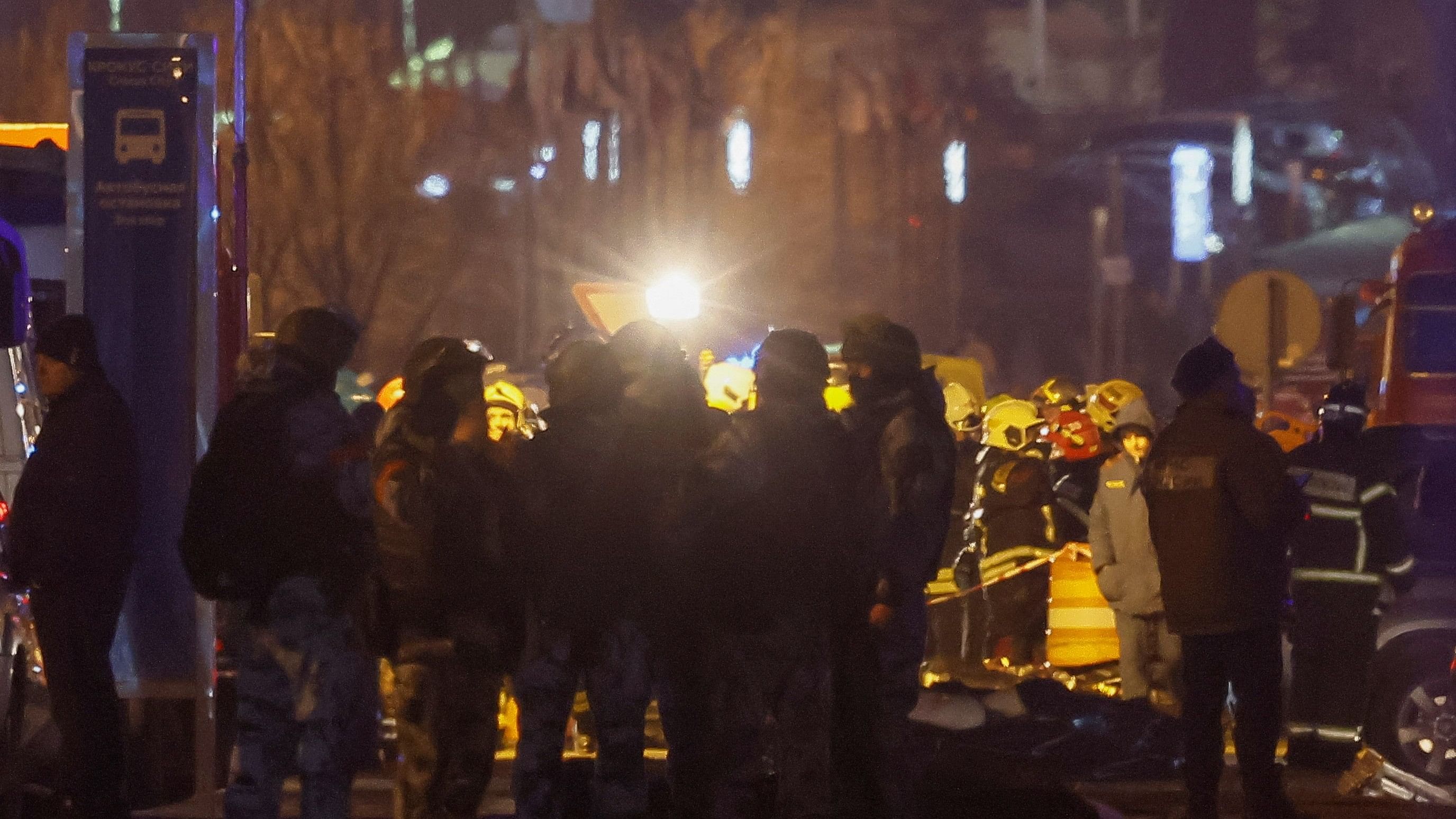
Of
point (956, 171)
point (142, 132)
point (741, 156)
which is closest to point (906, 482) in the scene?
point (142, 132)

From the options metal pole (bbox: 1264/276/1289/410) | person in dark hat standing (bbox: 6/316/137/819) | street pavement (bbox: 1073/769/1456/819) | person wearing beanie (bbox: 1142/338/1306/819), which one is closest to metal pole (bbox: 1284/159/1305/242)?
metal pole (bbox: 1264/276/1289/410)

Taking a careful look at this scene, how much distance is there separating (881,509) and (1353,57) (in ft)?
206

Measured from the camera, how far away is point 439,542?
7.45m

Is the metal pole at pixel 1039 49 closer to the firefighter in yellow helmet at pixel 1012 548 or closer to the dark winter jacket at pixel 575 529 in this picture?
the firefighter in yellow helmet at pixel 1012 548

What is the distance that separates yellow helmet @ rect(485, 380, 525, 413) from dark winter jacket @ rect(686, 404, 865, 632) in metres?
4.24

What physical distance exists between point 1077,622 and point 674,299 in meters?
6.27

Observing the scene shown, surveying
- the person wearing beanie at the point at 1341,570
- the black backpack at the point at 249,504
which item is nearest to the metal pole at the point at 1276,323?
the person wearing beanie at the point at 1341,570

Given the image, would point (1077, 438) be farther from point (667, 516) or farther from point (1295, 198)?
point (1295, 198)

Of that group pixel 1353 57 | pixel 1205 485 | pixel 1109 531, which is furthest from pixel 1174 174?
pixel 1205 485

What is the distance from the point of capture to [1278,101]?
2516 inches

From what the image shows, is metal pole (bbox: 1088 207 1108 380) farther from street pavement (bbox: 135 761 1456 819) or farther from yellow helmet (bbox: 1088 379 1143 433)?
street pavement (bbox: 135 761 1456 819)

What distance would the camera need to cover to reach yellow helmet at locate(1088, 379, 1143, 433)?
49.2 feet

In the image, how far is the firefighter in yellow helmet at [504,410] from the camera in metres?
11.5

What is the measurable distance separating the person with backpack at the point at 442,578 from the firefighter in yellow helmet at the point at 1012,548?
22.2ft
